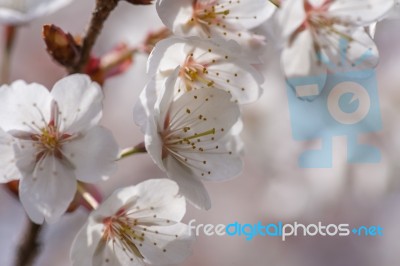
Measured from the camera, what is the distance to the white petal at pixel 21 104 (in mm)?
695

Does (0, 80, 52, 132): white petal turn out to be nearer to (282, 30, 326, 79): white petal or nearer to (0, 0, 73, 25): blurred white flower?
(0, 0, 73, 25): blurred white flower

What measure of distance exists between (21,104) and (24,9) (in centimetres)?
22

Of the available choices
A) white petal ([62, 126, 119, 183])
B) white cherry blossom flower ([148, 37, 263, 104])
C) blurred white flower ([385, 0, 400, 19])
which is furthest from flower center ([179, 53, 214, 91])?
blurred white flower ([385, 0, 400, 19])

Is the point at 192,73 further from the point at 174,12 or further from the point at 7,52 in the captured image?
the point at 7,52

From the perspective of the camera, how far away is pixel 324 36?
2.56 ft

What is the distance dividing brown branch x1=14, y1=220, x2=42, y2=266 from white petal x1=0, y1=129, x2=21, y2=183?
0.29 ft

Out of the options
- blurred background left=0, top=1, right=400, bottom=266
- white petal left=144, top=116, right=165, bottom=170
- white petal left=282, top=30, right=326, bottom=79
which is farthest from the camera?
blurred background left=0, top=1, right=400, bottom=266

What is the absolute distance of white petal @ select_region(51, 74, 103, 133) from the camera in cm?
69

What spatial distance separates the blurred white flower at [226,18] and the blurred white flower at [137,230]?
165 millimetres

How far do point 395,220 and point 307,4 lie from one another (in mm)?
599

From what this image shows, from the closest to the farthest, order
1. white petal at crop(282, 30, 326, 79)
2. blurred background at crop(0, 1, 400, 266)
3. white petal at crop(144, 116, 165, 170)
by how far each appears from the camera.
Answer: white petal at crop(144, 116, 165, 170), white petal at crop(282, 30, 326, 79), blurred background at crop(0, 1, 400, 266)

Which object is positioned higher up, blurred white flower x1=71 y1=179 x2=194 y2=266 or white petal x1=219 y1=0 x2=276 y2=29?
white petal x1=219 y1=0 x2=276 y2=29

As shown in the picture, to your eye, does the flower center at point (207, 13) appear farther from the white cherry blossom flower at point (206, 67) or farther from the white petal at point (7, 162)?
the white petal at point (7, 162)

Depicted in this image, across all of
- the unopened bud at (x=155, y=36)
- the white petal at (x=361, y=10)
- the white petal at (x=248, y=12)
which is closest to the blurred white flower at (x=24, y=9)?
the unopened bud at (x=155, y=36)
